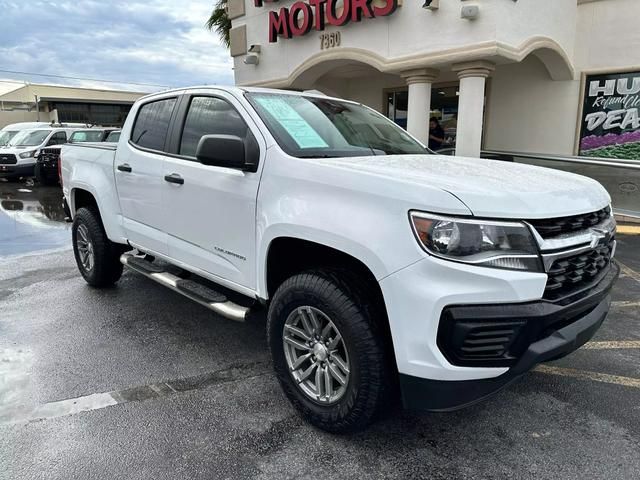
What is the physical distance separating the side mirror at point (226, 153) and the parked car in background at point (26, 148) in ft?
52.8

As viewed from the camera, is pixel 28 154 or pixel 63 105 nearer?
pixel 28 154

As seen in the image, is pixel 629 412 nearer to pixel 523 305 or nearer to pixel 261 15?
pixel 523 305

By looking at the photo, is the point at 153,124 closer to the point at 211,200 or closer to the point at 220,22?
the point at 211,200

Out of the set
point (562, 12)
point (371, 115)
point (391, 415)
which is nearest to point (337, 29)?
point (562, 12)

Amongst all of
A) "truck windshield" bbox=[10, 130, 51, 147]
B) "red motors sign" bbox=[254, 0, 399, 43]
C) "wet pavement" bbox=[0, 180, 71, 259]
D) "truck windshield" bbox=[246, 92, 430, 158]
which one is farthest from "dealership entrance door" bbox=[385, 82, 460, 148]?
"truck windshield" bbox=[10, 130, 51, 147]

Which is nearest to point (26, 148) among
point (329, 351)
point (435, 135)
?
point (435, 135)

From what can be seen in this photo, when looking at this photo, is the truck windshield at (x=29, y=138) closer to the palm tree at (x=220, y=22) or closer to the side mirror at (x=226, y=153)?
the palm tree at (x=220, y=22)

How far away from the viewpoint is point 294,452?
8.68ft

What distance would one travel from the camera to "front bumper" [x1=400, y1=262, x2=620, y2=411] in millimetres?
2150

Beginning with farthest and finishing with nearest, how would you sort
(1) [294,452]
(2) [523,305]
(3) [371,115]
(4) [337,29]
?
(4) [337,29], (3) [371,115], (1) [294,452], (2) [523,305]

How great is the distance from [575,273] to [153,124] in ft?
11.6

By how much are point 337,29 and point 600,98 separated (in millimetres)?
5753

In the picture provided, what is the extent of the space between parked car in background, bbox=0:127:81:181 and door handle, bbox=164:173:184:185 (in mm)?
15189

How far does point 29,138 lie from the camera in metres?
17.5
